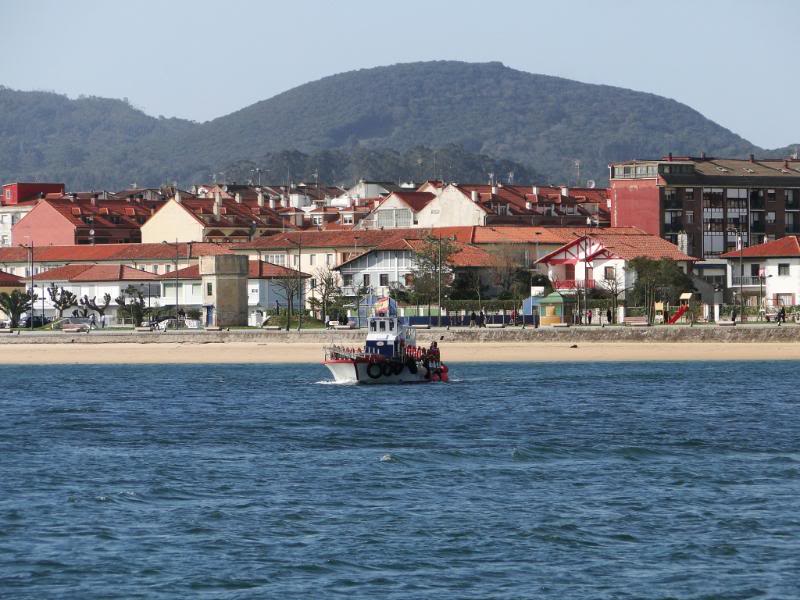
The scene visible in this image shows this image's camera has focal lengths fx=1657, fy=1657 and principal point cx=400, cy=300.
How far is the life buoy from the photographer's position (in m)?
67.2

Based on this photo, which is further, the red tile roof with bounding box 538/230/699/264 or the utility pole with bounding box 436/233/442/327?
the red tile roof with bounding box 538/230/699/264

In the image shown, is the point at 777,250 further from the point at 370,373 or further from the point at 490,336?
the point at 370,373

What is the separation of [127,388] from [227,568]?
44408 mm

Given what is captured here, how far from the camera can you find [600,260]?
118 metres

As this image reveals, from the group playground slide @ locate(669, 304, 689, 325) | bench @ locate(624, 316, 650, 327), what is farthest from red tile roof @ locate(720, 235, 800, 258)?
bench @ locate(624, 316, 650, 327)

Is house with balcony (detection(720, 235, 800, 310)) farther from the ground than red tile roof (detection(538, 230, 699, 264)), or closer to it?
closer to it

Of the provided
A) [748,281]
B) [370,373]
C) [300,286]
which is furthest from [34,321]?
[370,373]

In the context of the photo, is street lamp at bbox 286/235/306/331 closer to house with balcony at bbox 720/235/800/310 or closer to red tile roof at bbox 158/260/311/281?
red tile roof at bbox 158/260/311/281

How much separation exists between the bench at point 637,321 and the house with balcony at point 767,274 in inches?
460

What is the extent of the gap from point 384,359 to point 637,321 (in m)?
33.3

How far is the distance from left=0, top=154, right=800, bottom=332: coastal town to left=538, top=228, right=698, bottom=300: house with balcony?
0.16 m

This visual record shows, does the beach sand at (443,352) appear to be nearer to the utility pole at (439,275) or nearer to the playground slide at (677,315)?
the utility pole at (439,275)

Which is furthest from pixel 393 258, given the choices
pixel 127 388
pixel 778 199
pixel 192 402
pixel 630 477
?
pixel 630 477

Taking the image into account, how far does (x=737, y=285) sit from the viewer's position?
11750 cm
